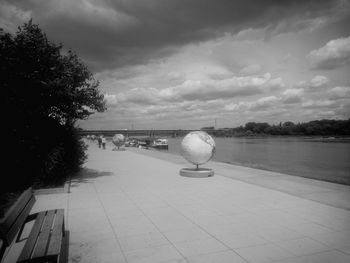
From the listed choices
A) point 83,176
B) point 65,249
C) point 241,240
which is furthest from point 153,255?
point 83,176

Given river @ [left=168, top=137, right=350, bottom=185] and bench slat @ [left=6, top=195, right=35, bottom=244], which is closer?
bench slat @ [left=6, top=195, right=35, bottom=244]

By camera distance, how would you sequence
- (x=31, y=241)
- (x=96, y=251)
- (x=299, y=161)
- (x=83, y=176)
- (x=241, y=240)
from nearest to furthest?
(x=31, y=241), (x=96, y=251), (x=241, y=240), (x=83, y=176), (x=299, y=161)

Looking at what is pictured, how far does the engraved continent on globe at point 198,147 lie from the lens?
43.8 ft

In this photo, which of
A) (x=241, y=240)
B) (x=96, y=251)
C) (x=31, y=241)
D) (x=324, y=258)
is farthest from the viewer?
(x=241, y=240)

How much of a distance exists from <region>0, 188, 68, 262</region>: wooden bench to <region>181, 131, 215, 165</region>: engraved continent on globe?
8.25 metres

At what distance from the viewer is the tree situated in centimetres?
1060

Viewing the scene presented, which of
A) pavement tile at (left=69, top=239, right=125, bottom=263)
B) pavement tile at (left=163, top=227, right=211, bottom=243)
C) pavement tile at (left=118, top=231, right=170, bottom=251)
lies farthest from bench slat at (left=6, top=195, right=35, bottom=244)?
pavement tile at (left=163, top=227, right=211, bottom=243)

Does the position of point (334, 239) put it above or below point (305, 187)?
below

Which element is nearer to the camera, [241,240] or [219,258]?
[219,258]

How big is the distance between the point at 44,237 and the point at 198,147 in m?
9.39

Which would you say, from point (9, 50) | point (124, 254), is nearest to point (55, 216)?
point (124, 254)

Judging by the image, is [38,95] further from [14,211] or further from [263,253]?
[263,253]

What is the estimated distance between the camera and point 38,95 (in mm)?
11219

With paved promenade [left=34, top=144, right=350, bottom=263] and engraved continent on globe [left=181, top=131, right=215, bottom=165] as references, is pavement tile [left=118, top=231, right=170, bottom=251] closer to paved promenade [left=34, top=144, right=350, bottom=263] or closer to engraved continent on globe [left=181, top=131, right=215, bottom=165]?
paved promenade [left=34, top=144, right=350, bottom=263]
